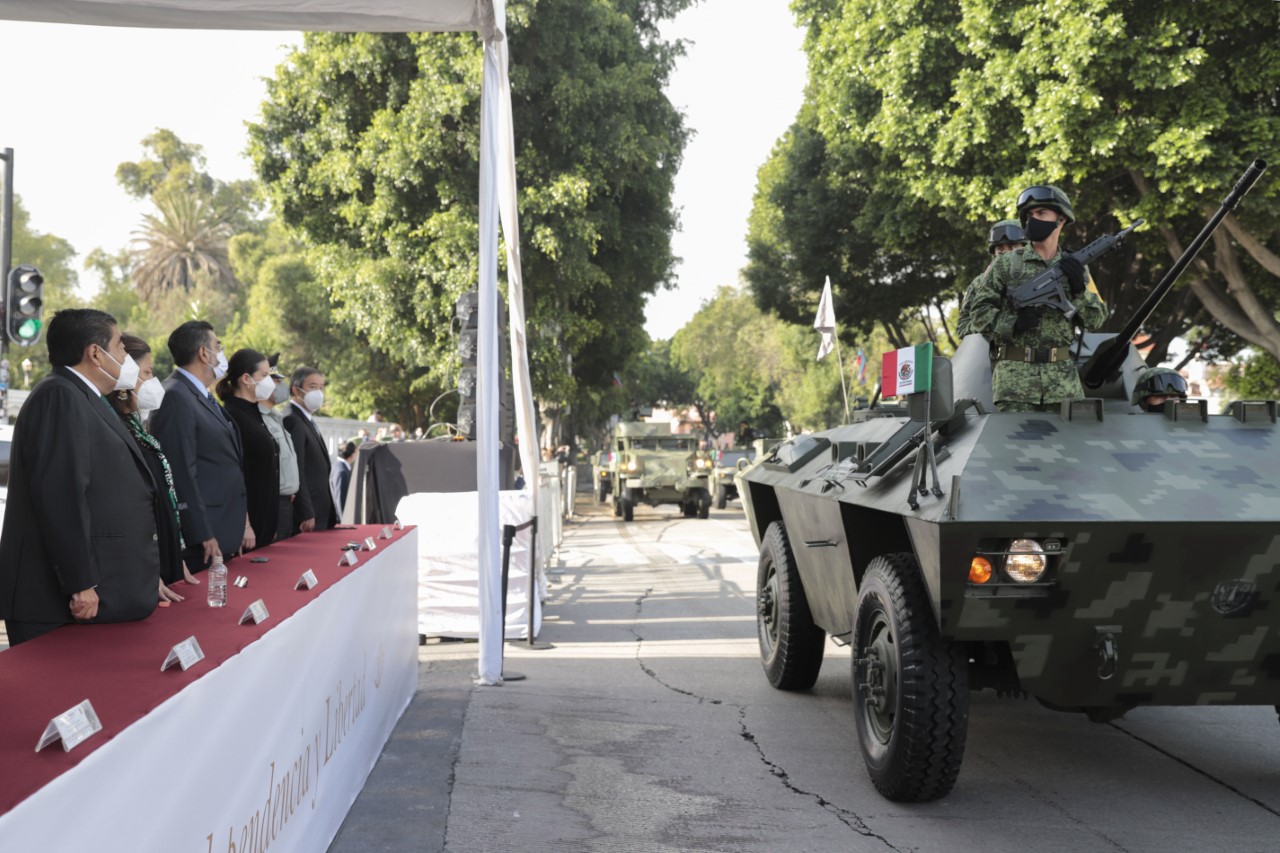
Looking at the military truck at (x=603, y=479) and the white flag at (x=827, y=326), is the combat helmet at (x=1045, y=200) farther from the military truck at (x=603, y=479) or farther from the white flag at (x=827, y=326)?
the military truck at (x=603, y=479)

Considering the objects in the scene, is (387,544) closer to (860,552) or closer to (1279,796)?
(860,552)

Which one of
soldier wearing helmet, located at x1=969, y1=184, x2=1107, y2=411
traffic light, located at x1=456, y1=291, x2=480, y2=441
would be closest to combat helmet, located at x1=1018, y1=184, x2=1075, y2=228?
soldier wearing helmet, located at x1=969, y1=184, x2=1107, y2=411

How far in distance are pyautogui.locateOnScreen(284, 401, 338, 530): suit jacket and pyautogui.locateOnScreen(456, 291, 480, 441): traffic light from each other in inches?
160

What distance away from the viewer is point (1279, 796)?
581cm

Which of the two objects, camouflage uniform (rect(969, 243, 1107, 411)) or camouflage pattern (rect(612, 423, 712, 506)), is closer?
camouflage uniform (rect(969, 243, 1107, 411))

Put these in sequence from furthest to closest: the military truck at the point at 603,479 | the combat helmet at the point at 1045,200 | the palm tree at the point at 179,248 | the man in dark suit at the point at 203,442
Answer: the palm tree at the point at 179,248 → the military truck at the point at 603,479 → the combat helmet at the point at 1045,200 → the man in dark suit at the point at 203,442

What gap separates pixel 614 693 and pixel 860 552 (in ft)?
8.10

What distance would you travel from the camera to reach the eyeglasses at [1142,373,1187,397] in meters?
6.36

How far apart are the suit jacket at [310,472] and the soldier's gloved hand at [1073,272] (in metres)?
4.70

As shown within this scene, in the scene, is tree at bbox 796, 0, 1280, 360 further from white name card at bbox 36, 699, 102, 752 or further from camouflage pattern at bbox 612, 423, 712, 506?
white name card at bbox 36, 699, 102, 752

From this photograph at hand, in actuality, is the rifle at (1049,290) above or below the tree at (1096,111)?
below

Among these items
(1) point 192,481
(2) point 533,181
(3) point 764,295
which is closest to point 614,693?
(1) point 192,481

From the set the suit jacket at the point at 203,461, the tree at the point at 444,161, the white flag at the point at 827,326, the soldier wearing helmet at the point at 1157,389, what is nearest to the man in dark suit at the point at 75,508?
the suit jacket at the point at 203,461

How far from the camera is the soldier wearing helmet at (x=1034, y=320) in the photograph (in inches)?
255
